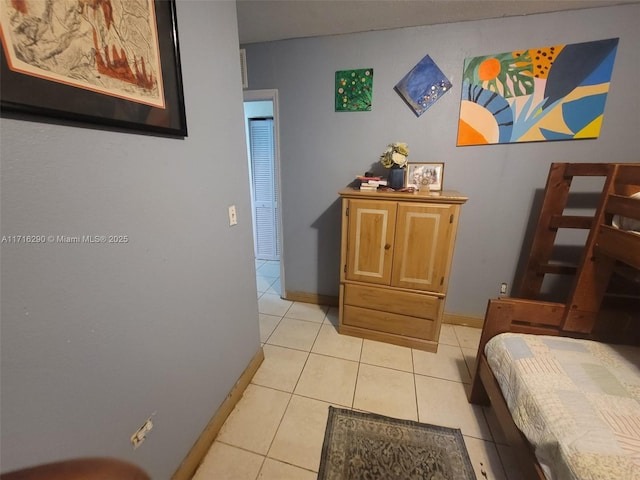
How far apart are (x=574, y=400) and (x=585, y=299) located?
616mm

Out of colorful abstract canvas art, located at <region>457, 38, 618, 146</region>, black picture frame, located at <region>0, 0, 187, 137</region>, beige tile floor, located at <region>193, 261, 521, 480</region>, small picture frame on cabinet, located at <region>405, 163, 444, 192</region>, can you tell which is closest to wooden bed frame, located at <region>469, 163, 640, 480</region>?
beige tile floor, located at <region>193, 261, 521, 480</region>

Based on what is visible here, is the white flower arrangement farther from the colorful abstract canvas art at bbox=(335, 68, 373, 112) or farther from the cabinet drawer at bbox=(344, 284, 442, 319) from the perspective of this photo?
the cabinet drawer at bbox=(344, 284, 442, 319)

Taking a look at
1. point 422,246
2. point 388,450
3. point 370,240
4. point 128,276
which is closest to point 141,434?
point 128,276

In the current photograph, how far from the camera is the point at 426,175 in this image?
207cm

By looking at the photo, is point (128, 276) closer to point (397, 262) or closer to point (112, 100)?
point (112, 100)

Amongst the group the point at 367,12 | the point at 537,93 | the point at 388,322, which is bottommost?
the point at 388,322

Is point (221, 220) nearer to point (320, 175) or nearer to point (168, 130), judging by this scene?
point (168, 130)

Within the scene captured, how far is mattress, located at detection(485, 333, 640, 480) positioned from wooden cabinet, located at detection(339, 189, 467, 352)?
22.3 inches

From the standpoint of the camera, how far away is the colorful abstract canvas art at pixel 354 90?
6.57 ft

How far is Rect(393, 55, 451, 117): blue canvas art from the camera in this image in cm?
189

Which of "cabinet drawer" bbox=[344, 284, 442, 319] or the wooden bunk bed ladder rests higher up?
the wooden bunk bed ladder

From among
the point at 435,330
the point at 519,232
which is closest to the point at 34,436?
the point at 435,330

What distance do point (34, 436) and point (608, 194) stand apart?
91.6 inches

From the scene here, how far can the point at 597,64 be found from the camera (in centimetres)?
167
